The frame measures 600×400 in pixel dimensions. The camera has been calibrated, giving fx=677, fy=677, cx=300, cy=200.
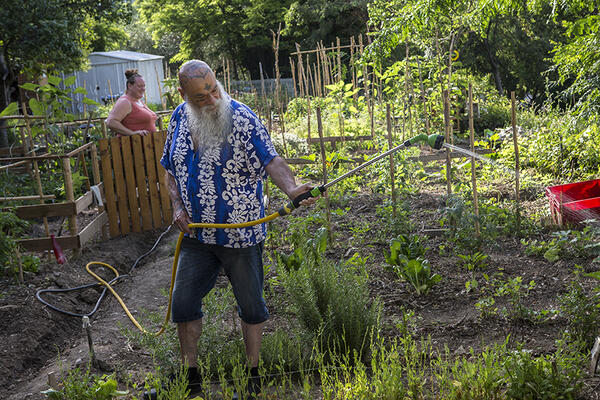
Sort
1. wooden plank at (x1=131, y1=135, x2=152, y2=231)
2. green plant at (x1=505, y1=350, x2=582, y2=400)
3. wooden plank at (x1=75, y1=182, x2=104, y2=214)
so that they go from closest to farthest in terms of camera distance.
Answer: green plant at (x1=505, y1=350, x2=582, y2=400) < wooden plank at (x1=75, y1=182, x2=104, y2=214) < wooden plank at (x1=131, y1=135, x2=152, y2=231)

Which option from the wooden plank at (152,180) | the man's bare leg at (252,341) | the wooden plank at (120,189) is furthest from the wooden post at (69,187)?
the man's bare leg at (252,341)

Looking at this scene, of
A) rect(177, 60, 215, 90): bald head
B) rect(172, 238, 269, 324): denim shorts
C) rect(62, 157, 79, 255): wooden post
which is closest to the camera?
rect(177, 60, 215, 90): bald head

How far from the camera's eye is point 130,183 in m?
7.82

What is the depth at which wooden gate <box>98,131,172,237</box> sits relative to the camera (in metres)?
7.67

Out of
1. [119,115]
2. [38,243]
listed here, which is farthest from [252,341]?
[119,115]

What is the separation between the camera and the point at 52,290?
221 inches

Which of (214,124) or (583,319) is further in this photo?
(583,319)

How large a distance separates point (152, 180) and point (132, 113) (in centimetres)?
84

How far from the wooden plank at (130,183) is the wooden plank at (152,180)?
173 mm

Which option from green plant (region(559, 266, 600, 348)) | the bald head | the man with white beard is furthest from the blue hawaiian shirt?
green plant (region(559, 266, 600, 348))

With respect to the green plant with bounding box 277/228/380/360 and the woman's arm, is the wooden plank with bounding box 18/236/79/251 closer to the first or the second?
the woman's arm

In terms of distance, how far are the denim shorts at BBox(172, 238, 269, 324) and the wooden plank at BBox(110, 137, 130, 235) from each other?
14.4ft

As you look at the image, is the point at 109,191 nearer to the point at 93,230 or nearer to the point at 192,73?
the point at 93,230

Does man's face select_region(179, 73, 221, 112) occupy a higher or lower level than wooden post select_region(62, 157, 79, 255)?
higher
